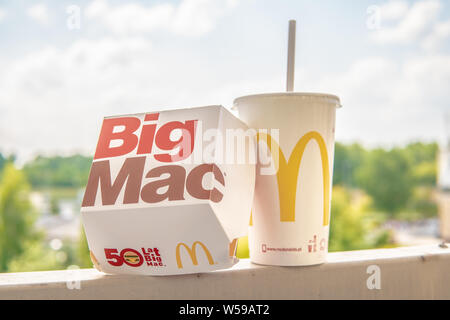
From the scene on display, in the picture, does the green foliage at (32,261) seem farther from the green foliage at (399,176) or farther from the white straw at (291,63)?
the green foliage at (399,176)

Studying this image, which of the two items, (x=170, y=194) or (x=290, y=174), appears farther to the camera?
(x=290, y=174)

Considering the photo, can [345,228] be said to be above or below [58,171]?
below

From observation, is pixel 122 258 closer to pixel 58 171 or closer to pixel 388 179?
pixel 58 171

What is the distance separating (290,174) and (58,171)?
29.1 meters

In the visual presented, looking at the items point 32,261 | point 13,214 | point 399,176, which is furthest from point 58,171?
point 399,176

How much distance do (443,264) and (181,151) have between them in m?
0.59

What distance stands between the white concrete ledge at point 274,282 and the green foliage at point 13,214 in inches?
894

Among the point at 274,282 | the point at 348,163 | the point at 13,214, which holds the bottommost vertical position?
the point at 13,214

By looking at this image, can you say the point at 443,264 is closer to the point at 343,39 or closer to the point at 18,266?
the point at 18,266

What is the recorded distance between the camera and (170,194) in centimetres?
68

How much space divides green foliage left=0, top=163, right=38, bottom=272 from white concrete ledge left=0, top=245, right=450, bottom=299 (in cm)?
2272

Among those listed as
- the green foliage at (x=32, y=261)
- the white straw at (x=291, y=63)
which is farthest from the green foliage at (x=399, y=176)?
the white straw at (x=291, y=63)

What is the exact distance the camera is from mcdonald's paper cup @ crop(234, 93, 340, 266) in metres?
0.78
